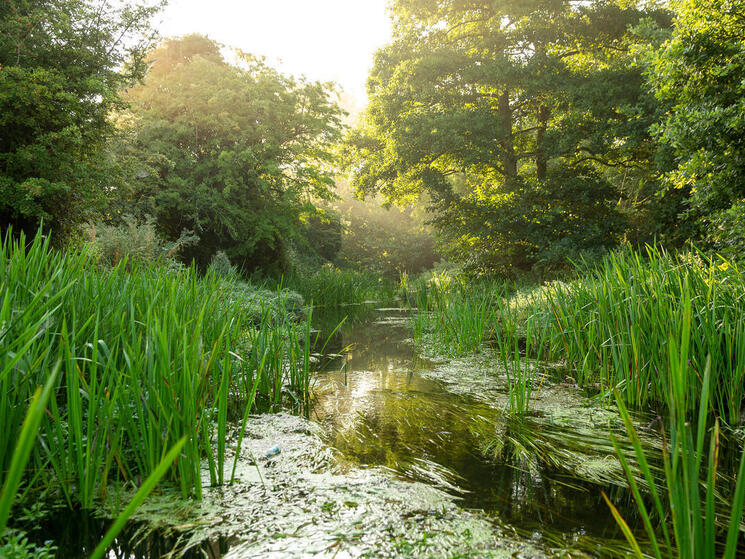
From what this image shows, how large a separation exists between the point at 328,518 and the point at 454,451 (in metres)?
0.91

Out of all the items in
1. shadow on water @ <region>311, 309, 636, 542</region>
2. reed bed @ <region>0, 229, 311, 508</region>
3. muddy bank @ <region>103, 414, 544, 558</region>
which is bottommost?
shadow on water @ <region>311, 309, 636, 542</region>

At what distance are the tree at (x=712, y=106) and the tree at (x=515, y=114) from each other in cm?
320

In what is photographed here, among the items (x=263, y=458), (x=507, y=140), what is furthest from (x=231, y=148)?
(x=263, y=458)

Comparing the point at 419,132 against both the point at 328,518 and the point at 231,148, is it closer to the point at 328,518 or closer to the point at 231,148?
the point at 231,148

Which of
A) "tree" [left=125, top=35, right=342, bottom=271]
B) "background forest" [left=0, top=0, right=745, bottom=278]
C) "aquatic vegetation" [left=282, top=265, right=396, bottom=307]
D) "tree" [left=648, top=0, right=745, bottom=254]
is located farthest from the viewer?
"tree" [left=125, top=35, right=342, bottom=271]

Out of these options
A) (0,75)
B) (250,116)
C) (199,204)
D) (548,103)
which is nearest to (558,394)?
(0,75)

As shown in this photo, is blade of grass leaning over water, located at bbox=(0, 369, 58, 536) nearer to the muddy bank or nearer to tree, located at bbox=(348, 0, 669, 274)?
the muddy bank

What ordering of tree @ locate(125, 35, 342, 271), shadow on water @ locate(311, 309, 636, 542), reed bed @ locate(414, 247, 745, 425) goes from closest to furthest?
shadow on water @ locate(311, 309, 636, 542), reed bed @ locate(414, 247, 745, 425), tree @ locate(125, 35, 342, 271)

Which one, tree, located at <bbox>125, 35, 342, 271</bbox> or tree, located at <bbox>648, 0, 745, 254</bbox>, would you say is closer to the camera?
tree, located at <bbox>648, 0, 745, 254</bbox>

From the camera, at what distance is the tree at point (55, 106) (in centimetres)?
641

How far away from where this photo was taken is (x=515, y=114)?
12.5 metres

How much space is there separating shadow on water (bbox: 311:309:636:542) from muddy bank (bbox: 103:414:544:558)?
0.14m

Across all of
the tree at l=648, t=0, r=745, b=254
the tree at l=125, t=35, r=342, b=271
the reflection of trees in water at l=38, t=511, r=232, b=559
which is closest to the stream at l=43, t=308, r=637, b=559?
the reflection of trees in water at l=38, t=511, r=232, b=559

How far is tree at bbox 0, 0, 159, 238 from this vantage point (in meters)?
6.41
